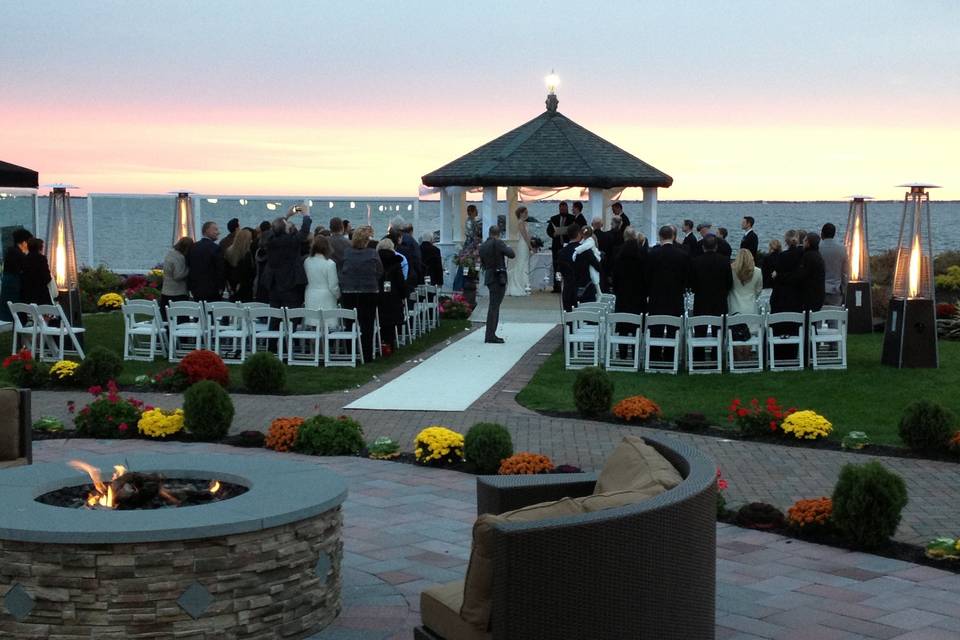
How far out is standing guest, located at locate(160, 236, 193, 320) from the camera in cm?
1709

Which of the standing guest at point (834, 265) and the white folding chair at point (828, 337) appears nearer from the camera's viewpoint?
the white folding chair at point (828, 337)

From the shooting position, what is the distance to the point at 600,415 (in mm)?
12102

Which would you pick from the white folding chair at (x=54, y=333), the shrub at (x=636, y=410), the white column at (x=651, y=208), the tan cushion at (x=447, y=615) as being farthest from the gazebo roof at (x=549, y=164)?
the tan cushion at (x=447, y=615)

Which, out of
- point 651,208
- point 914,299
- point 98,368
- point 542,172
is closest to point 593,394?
point 98,368

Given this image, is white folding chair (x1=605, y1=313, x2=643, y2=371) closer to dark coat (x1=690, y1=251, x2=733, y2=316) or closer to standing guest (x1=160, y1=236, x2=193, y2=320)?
dark coat (x1=690, y1=251, x2=733, y2=316)

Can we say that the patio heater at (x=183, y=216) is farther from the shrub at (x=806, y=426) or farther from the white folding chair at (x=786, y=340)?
the shrub at (x=806, y=426)

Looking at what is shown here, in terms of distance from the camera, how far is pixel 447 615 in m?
4.69

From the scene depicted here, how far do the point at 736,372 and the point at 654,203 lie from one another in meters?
12.6

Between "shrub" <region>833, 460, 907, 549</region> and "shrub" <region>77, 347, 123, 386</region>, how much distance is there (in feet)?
29.8

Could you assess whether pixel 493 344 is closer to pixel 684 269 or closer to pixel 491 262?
pixel 491 262

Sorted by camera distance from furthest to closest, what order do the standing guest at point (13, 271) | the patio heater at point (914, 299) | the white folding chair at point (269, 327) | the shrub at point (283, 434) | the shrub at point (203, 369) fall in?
1. the standing guest at point (13, 271)
2. the white folding chair at point (269, 327)
3. the patio heater at point (914, 299)
4. the shrub at point (203, 369)
5. the shrub at point (283, 434)

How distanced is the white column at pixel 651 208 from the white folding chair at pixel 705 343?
452 inches

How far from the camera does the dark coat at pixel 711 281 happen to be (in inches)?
622

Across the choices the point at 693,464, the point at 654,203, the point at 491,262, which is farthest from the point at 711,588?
the point at 654,203
